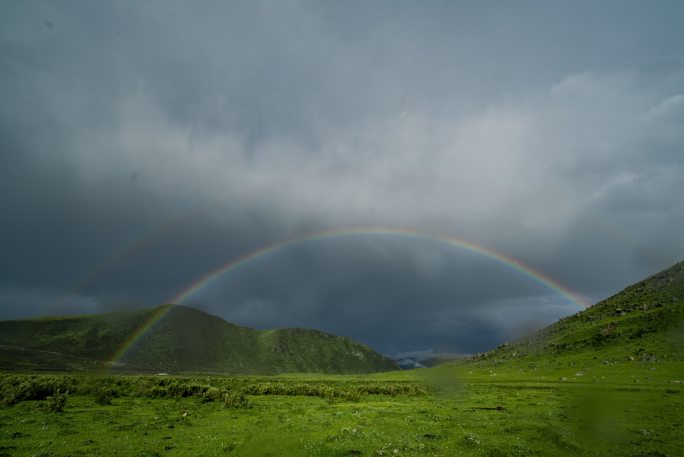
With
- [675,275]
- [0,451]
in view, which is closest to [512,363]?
[675,275]

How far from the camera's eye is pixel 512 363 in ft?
390

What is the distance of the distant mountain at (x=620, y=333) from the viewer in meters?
90.2

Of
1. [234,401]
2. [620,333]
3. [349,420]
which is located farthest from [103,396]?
[620,333]

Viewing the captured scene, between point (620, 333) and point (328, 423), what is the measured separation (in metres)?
104

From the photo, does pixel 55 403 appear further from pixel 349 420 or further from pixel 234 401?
pixel 349 420

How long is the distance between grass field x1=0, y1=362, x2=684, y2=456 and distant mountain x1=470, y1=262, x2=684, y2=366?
36015 mm

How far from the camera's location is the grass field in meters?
28.7

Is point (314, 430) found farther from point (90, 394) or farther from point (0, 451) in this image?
point (90, 394)

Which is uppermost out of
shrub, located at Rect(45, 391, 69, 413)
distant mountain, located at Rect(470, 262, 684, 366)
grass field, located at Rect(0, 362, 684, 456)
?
distant mountain, located at Rect(470, 262, 684, 366)

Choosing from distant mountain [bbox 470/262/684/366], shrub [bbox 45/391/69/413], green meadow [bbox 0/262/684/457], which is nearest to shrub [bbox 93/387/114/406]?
green meadow [bbox 0/262/684/457]

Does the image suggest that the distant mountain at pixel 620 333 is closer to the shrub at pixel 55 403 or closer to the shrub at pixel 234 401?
the shrub at pixel 234 401

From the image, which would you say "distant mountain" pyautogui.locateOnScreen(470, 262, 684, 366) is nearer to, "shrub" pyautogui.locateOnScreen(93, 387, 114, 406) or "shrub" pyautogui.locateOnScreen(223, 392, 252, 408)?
"shrub" pyautogui.locateOnScreen(223, 392, 252, 408)

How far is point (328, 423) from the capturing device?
37.0 m

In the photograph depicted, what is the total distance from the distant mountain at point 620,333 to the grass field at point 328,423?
36015mm
